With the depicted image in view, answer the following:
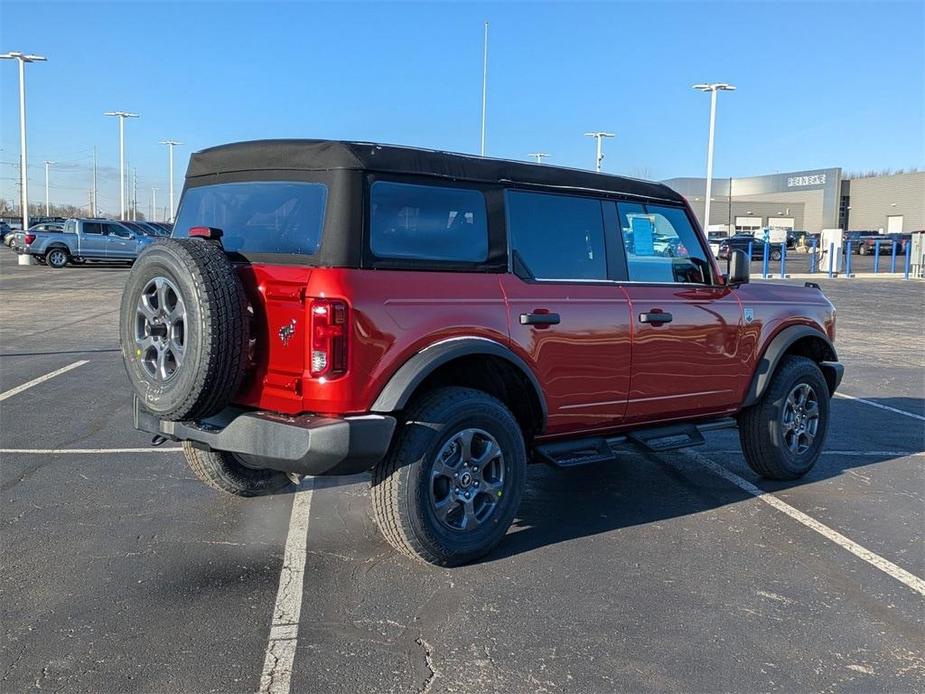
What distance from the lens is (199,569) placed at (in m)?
4.21

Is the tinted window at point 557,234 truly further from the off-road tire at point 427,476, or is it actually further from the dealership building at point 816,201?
the dealership building at point 816,201

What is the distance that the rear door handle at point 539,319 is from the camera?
14.6ft

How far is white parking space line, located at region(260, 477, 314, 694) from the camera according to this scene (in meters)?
3.18

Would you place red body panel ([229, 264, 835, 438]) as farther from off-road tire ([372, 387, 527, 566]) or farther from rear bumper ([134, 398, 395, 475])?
off-road tire ([372, 387, 527, 566])

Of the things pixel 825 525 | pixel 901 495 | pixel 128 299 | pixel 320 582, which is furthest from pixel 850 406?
pixel 128 299

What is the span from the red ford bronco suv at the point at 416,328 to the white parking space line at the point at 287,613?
0.51 m

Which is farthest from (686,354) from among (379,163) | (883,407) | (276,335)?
(883,407)

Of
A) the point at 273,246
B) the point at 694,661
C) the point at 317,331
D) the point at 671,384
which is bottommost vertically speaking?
the point at 694,661

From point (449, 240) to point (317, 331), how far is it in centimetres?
95

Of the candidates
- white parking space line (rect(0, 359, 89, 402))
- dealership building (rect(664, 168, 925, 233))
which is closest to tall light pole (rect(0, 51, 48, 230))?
white parking space line (rect(0, 359, 89, 402))

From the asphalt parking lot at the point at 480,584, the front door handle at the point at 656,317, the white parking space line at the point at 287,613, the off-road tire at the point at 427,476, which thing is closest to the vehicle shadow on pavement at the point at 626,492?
the asphalt parking lot at the point at 480,584

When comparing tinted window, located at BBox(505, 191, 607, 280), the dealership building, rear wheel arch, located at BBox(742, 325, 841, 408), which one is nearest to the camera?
tinted window, located at BBox(505, 191, 607, 280)

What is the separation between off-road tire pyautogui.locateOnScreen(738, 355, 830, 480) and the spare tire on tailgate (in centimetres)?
371

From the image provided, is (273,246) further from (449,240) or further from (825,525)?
(825,525)
